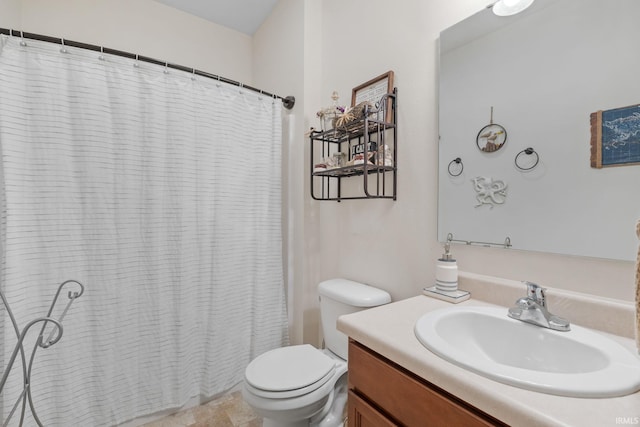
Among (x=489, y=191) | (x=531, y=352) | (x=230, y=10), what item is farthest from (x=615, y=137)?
(x=230, y=10)

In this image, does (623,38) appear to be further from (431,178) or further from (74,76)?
(74,76)

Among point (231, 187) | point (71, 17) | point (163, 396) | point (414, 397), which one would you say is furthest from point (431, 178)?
point (71, 17)

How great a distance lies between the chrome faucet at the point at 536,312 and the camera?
754 millimetres

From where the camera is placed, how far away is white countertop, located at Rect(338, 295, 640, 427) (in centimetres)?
45

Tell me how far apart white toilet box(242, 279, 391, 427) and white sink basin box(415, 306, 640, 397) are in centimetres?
48

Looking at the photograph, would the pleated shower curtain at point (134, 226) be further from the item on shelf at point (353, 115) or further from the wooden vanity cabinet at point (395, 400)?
the wooden vanity cabinet at point (395, 400)

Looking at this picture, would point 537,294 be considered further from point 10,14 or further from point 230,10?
point 10,14

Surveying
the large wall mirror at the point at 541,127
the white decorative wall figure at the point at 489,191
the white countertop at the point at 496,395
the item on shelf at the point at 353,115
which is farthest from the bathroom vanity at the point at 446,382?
the item on shelf at the point at 353,115

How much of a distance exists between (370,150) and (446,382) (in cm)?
109

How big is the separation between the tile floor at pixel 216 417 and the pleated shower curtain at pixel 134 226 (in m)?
0.08

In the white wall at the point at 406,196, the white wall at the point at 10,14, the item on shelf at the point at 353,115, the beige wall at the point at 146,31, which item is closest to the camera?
the white wall at the point at 406,196

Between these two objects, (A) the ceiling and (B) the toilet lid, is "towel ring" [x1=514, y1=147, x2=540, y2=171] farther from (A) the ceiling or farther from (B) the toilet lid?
(A) the ceiling

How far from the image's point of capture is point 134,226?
1.40m

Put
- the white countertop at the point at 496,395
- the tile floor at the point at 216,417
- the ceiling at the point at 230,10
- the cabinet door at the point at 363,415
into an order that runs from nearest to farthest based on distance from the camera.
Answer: the white countertop at the point at 496,395 < the cabinet door at the point at 363,415 < the tile floor at the point at 216,417 < the ceiling at the point at 230,10
